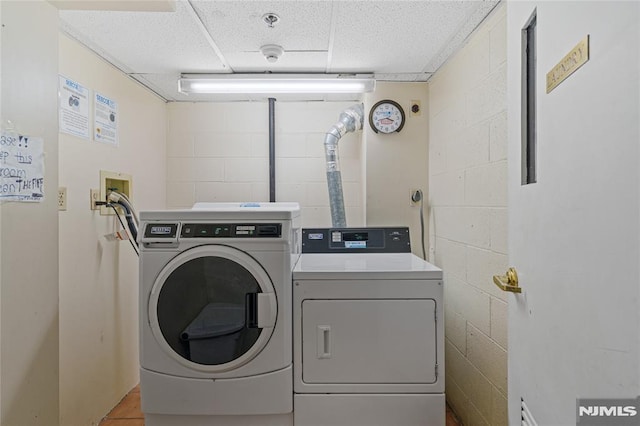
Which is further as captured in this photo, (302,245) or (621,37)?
(302,245)

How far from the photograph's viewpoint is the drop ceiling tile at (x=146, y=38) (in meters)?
1.75

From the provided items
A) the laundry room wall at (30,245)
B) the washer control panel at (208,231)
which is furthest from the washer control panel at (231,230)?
the laundry room wall at (30,245)

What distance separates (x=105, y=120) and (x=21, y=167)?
3.54ft

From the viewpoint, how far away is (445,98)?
2.37 m

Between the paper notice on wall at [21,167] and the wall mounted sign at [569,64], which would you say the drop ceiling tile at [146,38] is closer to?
the paper notice on wall at [21,167]

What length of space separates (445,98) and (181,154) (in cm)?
215

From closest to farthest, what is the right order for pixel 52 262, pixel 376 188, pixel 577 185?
pixel 577 185
pixel 52 262
pixel 376 188

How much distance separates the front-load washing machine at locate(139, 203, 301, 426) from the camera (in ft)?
5.32

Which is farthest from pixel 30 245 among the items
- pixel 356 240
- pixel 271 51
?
pixel 356 240

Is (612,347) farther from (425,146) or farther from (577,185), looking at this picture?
(425,146)

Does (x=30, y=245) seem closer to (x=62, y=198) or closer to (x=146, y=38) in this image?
(x=62, y=198)

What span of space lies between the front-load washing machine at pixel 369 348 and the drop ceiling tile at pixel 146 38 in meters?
1.44

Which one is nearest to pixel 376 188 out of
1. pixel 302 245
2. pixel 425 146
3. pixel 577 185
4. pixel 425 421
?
pixel 425 146

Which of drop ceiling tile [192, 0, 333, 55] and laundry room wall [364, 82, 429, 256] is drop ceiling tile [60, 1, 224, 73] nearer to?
drop ceiling tile [192, 0, 333, 55]
